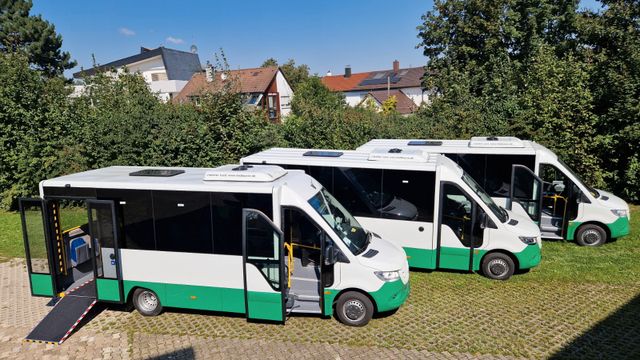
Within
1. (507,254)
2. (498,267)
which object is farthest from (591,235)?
(498,267)

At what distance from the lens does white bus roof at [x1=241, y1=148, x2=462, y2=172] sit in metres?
10.1

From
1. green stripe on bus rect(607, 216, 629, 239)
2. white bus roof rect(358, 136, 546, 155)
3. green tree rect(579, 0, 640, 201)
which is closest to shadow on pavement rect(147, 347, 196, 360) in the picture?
white bus roof rect(358, 136, 546, 155)

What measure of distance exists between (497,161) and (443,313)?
507 centimetres

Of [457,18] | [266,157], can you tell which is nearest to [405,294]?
[266,157]

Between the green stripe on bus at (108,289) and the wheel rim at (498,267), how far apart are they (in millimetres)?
7697

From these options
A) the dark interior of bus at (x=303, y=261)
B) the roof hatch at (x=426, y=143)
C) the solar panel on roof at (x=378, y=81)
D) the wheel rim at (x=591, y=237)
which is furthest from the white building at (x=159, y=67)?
the wheel rim at (x=591, y=237)

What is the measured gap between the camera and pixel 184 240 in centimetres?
792

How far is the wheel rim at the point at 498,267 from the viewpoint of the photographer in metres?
9.94

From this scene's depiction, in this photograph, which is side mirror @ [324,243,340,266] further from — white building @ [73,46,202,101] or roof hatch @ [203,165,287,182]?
white building @ [73,46,202,101]

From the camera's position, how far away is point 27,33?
43.3 meters

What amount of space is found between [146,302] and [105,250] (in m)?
1.25

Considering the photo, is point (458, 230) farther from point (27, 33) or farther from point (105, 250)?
point (27, 33)

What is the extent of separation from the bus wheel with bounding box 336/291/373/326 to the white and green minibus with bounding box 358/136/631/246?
575cm

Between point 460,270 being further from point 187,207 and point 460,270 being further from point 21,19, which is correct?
point 21,19
